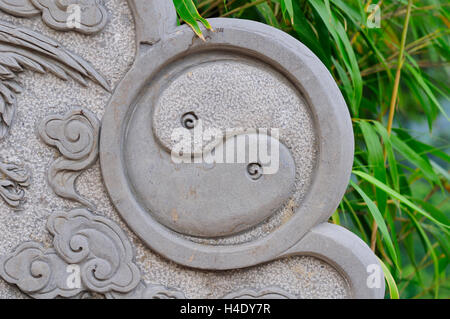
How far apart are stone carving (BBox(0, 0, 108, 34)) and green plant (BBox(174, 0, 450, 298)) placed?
6.5 inches

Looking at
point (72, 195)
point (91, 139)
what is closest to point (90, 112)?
point (91, 139)

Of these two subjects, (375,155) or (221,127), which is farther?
(375,155)

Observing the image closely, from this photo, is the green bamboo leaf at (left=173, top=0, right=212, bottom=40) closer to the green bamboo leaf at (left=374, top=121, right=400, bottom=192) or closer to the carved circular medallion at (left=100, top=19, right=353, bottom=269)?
the carved circular medallion at (left=100, top=19, right=353, bottom=269)

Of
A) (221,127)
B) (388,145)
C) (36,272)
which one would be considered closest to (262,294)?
(221,127)

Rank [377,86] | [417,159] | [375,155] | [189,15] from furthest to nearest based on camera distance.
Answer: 1. [377,86]
2. [417,159]
3. [375,155]
4. [189,15]

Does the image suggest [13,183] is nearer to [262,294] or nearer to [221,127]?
[221,127]

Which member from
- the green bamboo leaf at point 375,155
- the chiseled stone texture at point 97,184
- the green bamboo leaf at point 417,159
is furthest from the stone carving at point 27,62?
the green bamboo leaf at point 417,159

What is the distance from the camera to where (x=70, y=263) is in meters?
1.08

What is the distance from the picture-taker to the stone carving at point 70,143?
1080mm

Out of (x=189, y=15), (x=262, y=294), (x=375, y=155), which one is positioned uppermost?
(x=189, y=15)

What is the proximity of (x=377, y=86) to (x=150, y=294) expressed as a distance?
1.09 metres

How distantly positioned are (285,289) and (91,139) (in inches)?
19.2

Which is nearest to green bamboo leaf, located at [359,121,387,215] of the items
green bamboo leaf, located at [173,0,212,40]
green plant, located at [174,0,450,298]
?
green plant, located at [174,0,450,298]

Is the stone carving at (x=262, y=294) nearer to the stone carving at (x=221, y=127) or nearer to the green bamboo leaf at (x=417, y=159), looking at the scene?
the stone carving at (x=221, y=127)
